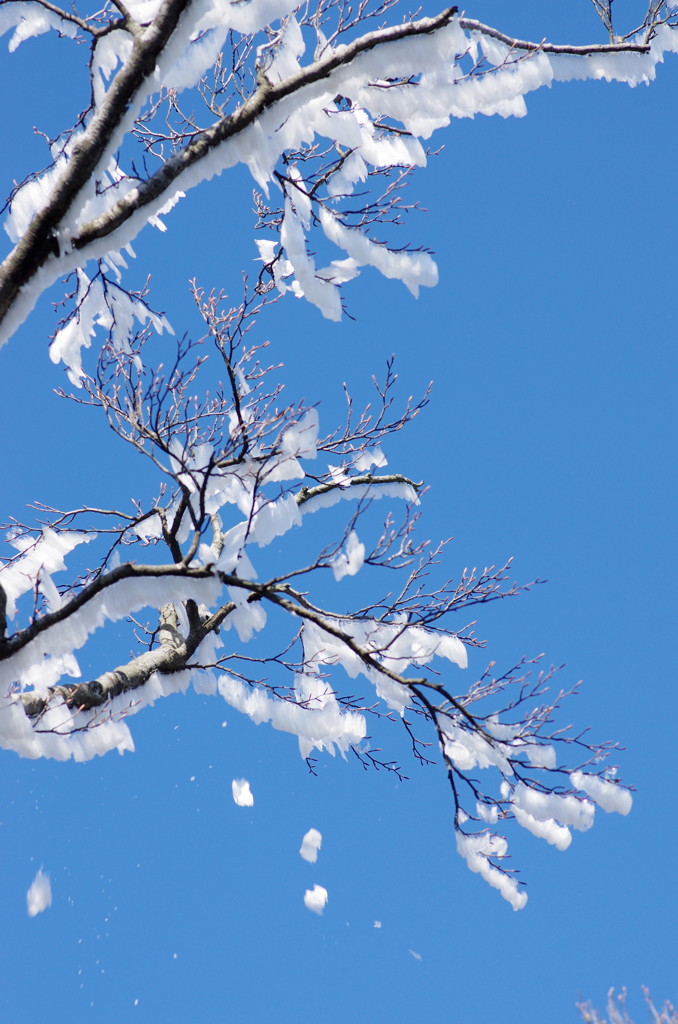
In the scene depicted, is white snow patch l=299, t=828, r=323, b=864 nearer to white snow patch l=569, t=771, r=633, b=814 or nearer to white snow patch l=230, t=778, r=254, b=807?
white snow patch l=230, t=778, r=254, b=807

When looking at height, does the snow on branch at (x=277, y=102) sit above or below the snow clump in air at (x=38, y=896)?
above

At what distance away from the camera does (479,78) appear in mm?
4156

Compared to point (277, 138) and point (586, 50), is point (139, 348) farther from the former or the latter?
point (586, 50)

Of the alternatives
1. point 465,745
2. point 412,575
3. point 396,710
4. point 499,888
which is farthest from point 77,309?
point 499,888

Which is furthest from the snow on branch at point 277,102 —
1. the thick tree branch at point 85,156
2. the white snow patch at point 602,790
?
the white snow patch at point 602,790

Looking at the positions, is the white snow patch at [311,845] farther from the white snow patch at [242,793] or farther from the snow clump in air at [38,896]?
the snow clump in air at [38,896]

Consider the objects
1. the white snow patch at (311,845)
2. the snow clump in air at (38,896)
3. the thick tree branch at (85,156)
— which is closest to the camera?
the thick tree branch at (85,156)

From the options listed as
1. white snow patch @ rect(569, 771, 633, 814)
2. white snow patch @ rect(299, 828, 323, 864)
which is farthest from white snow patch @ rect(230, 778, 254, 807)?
white snow patch @ rect(569, 771, 633, 814)

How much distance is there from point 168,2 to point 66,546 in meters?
2.87

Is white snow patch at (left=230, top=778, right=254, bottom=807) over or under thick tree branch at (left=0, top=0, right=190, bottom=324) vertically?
under

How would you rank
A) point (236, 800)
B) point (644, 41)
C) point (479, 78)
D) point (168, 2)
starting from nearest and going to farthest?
point (168, 2)
point (479, 78)
point (644, 41)
point (236, 800)

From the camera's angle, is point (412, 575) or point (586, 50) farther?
point (412, 575)

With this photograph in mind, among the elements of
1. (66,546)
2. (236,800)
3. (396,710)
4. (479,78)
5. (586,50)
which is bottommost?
(236,800)

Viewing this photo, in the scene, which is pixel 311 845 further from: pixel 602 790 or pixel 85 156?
pixel 85 156
